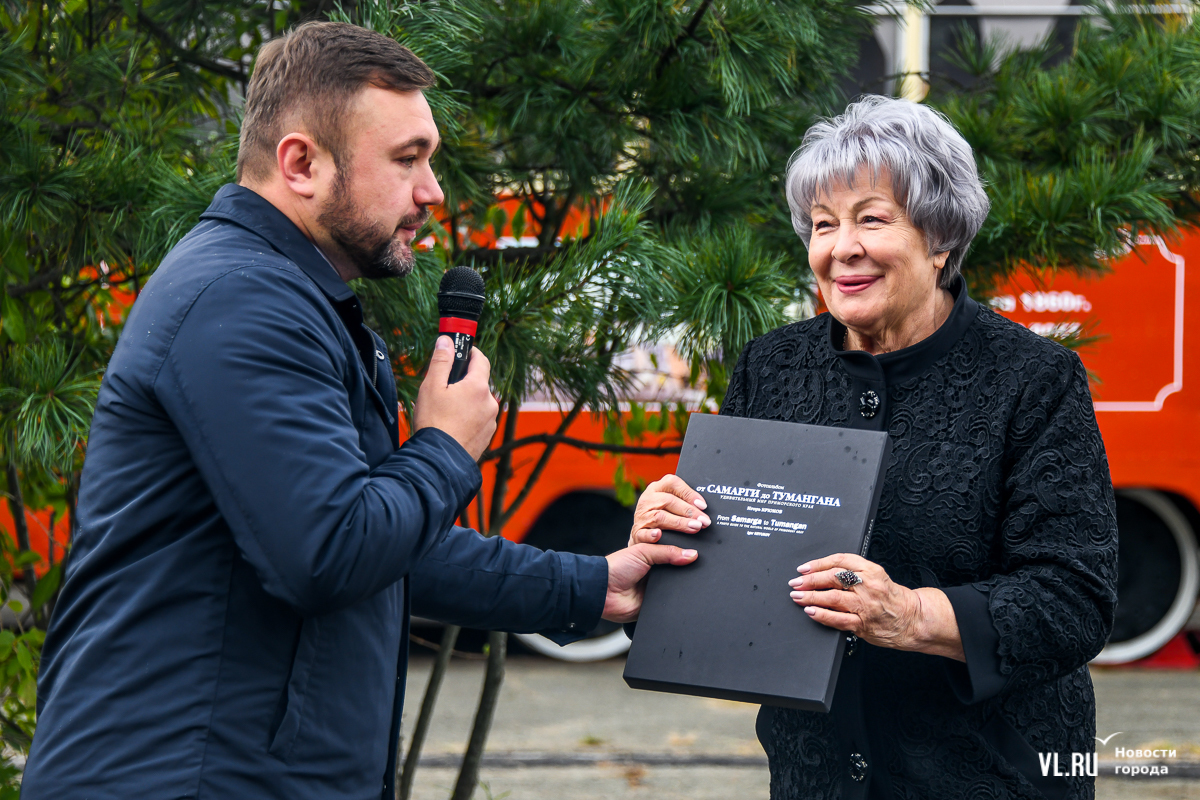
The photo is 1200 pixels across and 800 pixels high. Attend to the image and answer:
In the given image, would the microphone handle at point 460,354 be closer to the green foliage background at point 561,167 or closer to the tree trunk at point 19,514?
the green foliage background at point 561,167

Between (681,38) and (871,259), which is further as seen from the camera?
(681,38)

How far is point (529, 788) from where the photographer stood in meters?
4.50

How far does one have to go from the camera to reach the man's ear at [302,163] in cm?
150

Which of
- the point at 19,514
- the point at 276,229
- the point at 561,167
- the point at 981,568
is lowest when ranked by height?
the point at 19,514

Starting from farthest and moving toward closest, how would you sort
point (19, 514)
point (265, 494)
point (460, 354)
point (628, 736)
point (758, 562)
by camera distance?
point (628, 736), point (19, 514), point (758, 562), point (460, 354), point (265, 494)

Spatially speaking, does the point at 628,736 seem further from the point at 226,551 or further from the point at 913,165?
the point at 226,551

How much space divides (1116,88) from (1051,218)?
17.6 inches

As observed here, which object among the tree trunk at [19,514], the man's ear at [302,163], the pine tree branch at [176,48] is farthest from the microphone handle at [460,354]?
the tree trunk at [19,514]

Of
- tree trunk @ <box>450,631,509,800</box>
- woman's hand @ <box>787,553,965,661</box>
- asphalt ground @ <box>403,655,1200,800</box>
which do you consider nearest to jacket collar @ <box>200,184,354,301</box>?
woman's hand @ <box>787,553,965,661</box>

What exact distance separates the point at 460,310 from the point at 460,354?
0.09 meters

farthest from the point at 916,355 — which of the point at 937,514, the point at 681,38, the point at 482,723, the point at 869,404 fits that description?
the point at 482,723

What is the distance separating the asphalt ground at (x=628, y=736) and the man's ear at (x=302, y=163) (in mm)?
2958

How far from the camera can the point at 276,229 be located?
1499 millimetres

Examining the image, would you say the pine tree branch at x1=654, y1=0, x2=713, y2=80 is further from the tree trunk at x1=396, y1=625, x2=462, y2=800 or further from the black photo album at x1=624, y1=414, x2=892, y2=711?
the tree trunk at x1=396, y1=625, x2=462, y2=800
